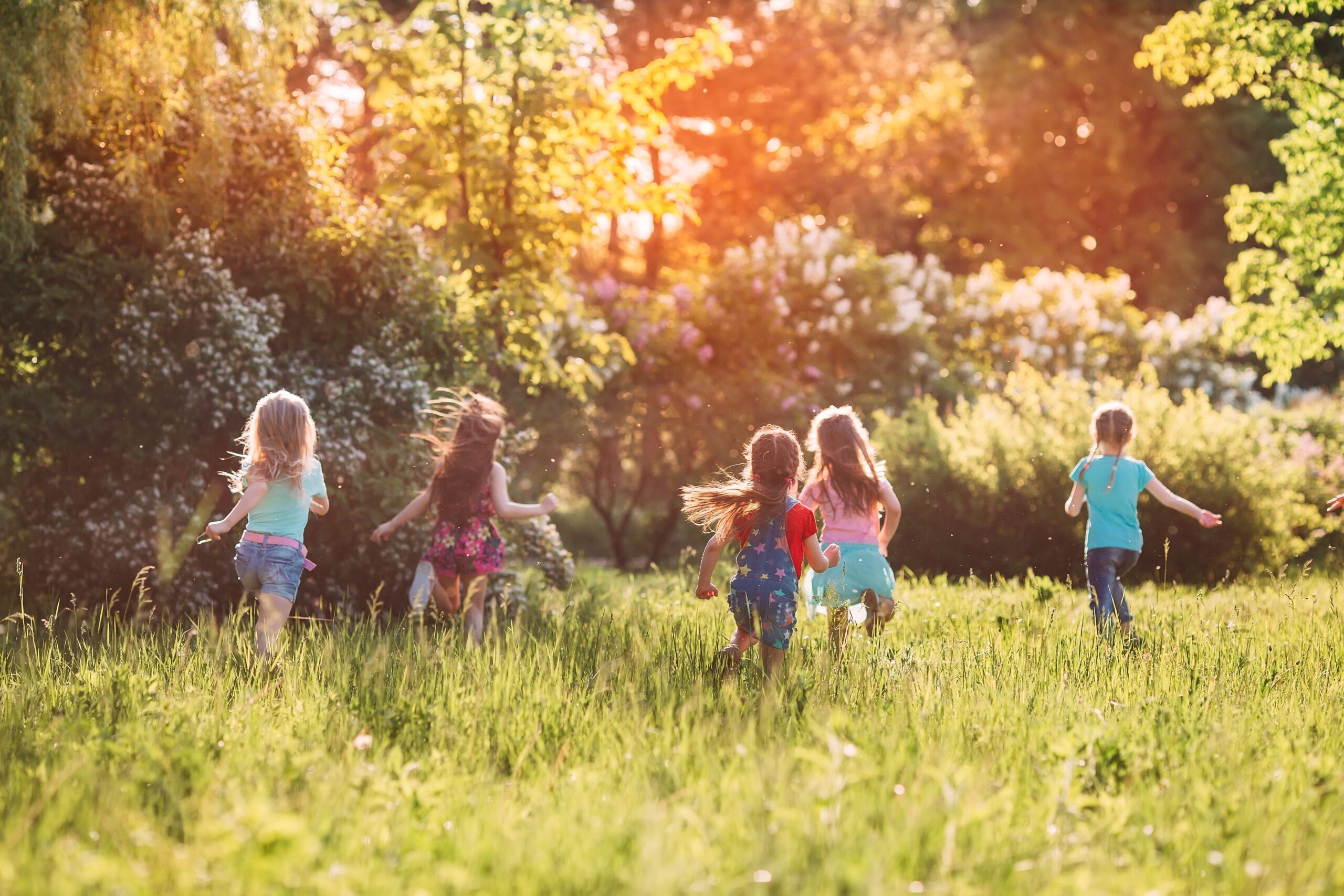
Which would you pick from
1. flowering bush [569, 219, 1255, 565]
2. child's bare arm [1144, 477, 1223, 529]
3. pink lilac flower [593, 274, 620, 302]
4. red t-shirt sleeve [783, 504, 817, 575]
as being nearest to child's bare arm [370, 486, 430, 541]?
red t-shirt sleeve [783, 504, 817, 575]

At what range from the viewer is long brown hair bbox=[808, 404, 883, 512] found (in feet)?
21.7

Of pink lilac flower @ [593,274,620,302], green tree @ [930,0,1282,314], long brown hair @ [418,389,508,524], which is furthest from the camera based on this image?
green tree @ [930,0,1282,314]

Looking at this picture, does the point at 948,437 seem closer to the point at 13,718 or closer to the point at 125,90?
the point at 125,90

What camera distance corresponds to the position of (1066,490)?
1116 cm

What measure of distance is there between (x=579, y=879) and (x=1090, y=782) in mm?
1791

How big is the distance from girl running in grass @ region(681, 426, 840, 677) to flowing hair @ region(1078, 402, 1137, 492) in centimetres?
259

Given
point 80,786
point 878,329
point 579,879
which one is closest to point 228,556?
point 80,786

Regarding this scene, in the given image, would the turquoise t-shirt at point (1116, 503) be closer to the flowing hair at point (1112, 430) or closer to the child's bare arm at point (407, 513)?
the flowing hair at point (1112, 430)

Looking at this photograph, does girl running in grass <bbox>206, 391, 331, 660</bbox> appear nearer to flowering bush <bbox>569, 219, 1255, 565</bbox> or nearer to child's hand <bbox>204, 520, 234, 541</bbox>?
child's hand <bbox>204, 520, 234, 541</bbox>

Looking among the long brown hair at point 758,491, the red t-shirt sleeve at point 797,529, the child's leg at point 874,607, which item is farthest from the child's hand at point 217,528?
the child's leg at point 874,607

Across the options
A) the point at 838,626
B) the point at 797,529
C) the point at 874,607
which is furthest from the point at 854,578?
the point at 797,529

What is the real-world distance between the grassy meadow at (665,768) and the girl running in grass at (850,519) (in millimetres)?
430

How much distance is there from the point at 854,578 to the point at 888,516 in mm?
449

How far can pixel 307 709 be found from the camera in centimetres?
454
